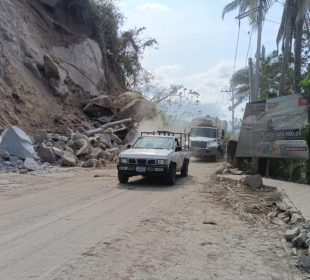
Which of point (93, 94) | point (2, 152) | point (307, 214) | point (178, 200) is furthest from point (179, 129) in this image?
point (307, 214)

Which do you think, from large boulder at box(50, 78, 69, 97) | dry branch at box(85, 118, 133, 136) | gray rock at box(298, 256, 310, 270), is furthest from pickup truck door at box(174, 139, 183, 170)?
large boulder at box(50, 78, 69, 97)

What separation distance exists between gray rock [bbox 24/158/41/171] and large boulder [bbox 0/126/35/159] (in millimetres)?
580

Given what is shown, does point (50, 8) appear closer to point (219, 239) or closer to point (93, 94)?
point (93, 94)

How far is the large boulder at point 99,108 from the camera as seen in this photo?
107 ft

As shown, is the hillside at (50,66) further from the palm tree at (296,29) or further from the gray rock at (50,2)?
the palm tree at (296,29)

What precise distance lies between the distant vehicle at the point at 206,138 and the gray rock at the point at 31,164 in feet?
49.4

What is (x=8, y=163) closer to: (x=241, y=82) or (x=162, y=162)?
(x=162, y=162)

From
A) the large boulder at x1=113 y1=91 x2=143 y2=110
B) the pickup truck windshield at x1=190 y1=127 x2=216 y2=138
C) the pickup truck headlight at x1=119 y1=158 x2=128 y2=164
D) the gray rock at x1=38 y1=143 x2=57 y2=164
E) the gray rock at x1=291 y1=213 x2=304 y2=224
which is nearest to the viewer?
the gray rock at x1=291 y1=213 x2=304 y2=224

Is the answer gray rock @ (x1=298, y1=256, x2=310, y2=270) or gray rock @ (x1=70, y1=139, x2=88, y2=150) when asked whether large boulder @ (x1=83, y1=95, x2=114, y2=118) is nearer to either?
gray rock @ (x1=70, y1=139, x2=88, y2=150)

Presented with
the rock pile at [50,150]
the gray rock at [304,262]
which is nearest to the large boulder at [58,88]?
the rock pile at [50,150]

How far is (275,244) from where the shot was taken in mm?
8562

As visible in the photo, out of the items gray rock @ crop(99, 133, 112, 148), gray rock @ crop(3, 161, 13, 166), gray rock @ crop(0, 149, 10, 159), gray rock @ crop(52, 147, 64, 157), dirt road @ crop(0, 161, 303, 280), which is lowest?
dirt road @ crop(0, 161, 303, 280)

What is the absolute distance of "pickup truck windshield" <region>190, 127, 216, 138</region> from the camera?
3500 centimetres

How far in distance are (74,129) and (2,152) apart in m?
8.97
